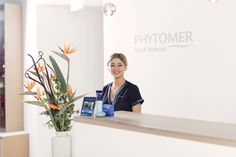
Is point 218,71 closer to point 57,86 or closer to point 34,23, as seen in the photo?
point 57,86

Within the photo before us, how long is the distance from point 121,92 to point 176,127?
1.53 m

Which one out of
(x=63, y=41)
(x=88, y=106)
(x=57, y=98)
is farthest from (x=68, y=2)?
(x=57, y=98)

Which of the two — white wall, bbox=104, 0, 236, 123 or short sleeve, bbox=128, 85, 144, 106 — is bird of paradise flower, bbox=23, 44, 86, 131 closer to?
short sleeve, bbox=128, 85, 144, 106

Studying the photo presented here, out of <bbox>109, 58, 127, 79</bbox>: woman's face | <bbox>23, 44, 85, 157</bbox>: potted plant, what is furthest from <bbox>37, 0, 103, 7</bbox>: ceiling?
<bbox>23, 44, 85, 157</bbox>: potted plant

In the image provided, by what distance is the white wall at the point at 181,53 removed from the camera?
393cm

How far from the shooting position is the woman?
138 inches

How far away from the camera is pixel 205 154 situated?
183 centimetres

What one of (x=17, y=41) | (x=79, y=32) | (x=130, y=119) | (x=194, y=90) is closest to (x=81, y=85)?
(x=79, y=32)

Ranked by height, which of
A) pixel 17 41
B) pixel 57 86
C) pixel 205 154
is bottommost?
pixel 205 154

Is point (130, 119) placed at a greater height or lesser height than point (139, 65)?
lesser

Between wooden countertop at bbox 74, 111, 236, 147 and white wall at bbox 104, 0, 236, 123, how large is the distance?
1758 mm

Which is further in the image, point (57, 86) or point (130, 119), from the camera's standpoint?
point (130, 119)

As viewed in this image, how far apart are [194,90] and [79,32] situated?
2.60 metres

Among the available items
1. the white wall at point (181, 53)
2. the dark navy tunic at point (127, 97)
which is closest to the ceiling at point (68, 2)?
the white wall at point (181, 53)
